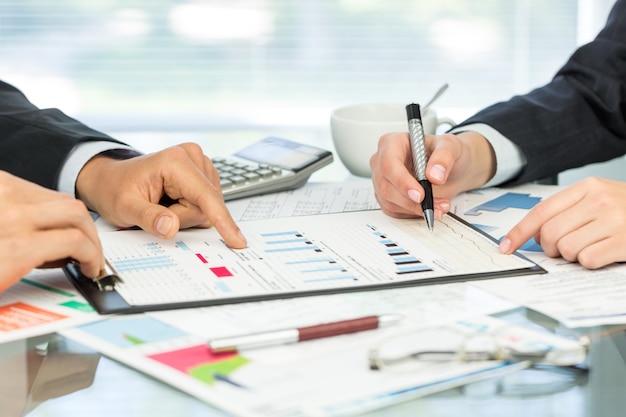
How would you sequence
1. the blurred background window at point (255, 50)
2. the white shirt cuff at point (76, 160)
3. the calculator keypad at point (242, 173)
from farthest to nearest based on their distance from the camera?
the blurred background window at point (255, 50), the calculator keypad at point (242, 173), the white shirt cuff at point (76, 160)

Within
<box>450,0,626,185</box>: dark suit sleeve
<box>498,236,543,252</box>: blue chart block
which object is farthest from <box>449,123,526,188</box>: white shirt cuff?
<box>498,236,543,252</box>: blue chart block

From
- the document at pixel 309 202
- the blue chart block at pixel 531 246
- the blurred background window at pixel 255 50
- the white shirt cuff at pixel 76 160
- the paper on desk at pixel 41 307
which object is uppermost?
the white shirt cuff at pixel 76 160

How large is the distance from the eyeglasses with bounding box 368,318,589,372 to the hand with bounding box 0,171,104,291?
1.03 ft

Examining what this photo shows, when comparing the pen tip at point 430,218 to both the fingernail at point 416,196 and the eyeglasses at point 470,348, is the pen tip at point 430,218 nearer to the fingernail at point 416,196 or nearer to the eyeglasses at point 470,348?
the fingernail at point 416,196

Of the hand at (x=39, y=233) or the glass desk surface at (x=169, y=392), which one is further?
the hand at (x=39, y=233)

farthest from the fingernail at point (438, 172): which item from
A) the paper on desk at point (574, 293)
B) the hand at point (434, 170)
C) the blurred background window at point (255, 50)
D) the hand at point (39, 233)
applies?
the blurred background window at point (255, 50)

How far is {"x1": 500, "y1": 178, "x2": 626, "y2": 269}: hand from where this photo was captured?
0.97 meters

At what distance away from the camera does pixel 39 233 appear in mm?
858

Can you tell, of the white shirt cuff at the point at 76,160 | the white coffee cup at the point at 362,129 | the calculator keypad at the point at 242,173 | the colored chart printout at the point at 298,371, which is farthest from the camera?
the white coffee cup at the point at 362,129

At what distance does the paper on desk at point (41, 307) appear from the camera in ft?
2.62

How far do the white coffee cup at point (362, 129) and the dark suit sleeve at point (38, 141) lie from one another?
379 mm

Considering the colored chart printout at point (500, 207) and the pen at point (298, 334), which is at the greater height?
the pen at point (298, 334)

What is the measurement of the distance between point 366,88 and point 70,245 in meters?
2.53

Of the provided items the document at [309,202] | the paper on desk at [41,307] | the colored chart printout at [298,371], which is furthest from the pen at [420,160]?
the paper on desk at [41,307]
